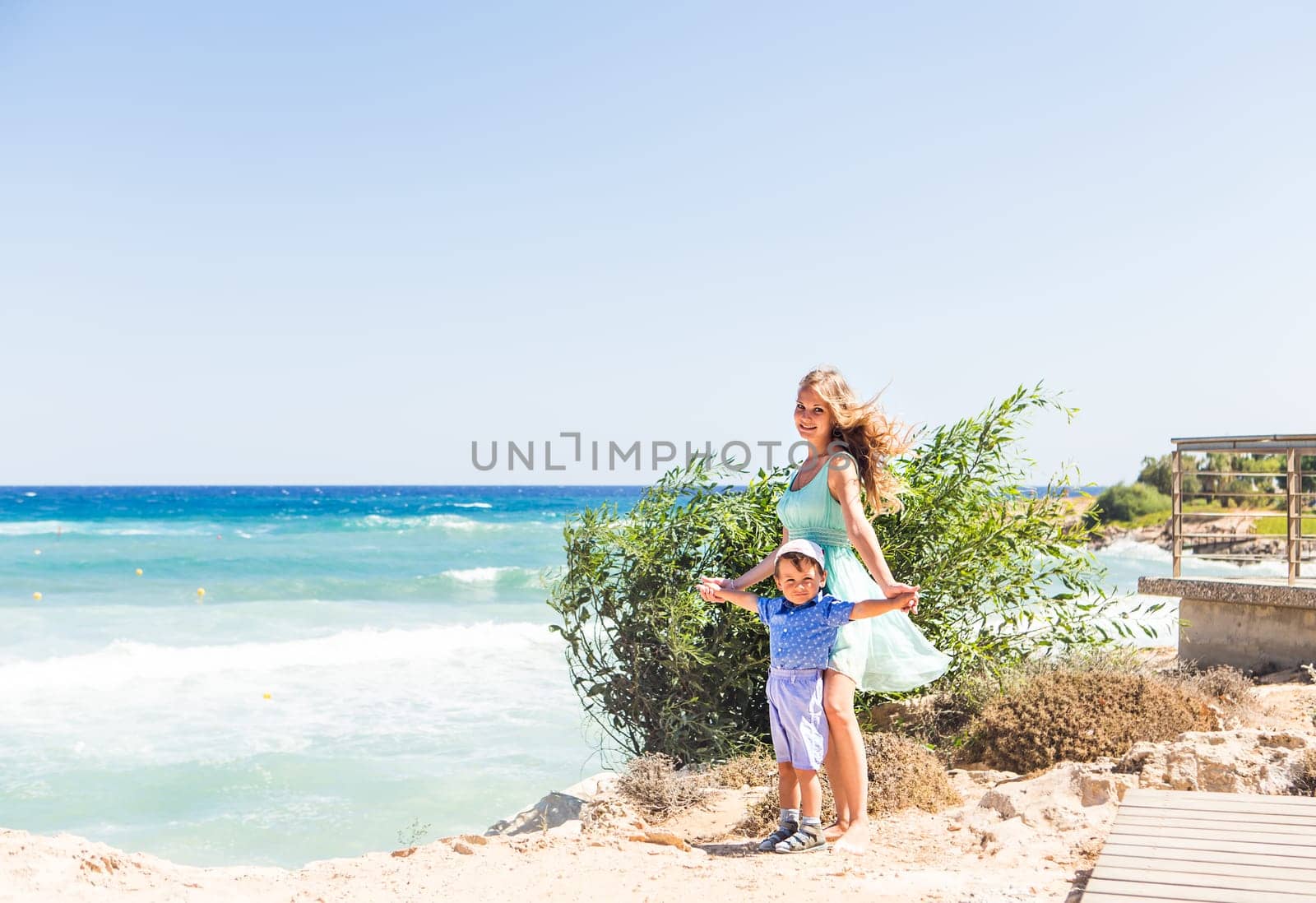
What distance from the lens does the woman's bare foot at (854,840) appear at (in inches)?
159

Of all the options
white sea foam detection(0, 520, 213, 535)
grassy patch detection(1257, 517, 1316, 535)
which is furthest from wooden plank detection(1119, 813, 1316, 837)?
white sea foam detection(0, 520, 213, 535)

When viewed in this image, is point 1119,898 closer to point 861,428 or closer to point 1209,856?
point 1209,856

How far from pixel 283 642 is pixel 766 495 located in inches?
517

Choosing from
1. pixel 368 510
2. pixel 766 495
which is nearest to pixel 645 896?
pixel 766 495

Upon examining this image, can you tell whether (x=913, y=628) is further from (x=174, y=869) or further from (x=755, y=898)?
(x=174, y=869)

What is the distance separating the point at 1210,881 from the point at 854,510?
1.86 metres

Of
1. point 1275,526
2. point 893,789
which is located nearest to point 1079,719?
point 893,789

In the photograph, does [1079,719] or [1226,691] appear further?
[1226,691]

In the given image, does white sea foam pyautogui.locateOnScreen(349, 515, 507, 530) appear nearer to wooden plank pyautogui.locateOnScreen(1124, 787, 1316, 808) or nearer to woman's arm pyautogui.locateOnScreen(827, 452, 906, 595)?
woman's arm pyautogui.locateOnScreen(827, 452, 906, 595)

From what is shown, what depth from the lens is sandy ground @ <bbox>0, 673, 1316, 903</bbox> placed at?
370 cm

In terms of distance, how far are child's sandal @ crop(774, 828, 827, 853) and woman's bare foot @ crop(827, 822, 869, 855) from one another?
0.07m

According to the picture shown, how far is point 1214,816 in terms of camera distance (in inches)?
134

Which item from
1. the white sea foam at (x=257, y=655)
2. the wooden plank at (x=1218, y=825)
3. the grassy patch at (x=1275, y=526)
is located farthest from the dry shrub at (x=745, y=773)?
the grassy patch at (x=1275, y=526)

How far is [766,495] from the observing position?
19.5 feet
